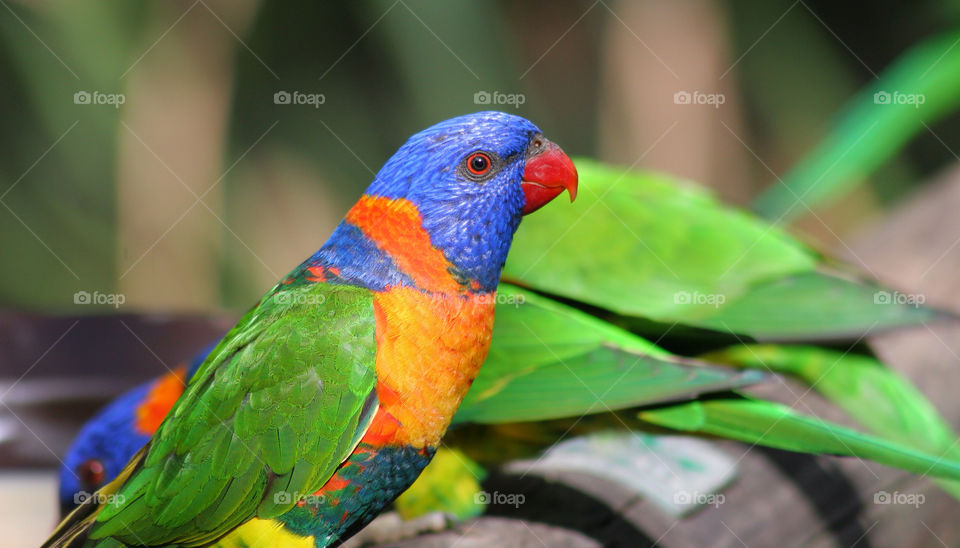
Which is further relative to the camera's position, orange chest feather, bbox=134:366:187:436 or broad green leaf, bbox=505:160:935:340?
orange chest feather, bbox=134:366:187:436

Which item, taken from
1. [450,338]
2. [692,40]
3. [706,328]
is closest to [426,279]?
[450,338]

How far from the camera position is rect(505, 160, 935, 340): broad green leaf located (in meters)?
1.70

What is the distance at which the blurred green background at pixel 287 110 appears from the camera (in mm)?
3102

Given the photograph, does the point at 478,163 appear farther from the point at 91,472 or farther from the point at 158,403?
the point at 91,472

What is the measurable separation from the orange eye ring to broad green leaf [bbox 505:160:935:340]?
0.54 meters

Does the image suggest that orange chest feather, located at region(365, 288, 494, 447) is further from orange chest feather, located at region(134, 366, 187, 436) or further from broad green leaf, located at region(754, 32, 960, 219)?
broad green leaf, located at region(754, 32, 960, 219)

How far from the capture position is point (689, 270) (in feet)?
5.97

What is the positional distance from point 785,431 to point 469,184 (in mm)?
652

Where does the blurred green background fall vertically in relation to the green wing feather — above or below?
above

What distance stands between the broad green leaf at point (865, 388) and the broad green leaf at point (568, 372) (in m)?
0.39

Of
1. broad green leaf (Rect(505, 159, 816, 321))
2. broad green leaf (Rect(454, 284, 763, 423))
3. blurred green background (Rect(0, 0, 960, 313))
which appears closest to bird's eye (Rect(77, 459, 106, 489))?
broad green leaf (Rect(454, 284, 763, 423))

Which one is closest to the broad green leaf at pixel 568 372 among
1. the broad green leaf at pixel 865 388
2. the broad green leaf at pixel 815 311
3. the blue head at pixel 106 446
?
the broad green leaf at pixel 815 311

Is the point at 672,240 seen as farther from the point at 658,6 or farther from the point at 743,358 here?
the point at 658,6

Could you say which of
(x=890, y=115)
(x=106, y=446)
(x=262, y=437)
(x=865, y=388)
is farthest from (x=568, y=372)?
(x=890, y=115)
